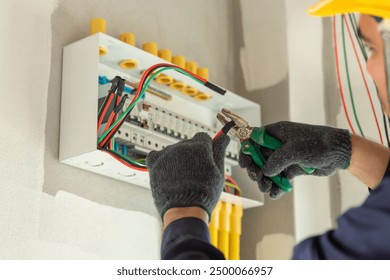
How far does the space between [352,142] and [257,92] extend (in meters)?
1.08

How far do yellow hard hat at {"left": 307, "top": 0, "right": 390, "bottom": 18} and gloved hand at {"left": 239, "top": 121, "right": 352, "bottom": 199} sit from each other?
34 cm

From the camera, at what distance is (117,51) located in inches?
78.2

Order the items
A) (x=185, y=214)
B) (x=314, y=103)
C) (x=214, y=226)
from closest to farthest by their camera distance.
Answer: (x=185, y=214) → (x=214, y=226) → (x=314, y=103)

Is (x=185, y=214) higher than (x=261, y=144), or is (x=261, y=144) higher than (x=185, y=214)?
(x=261, y=144)

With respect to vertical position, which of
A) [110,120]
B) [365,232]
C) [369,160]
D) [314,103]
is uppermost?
[314,103]

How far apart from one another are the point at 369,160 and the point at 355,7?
45 centimetres

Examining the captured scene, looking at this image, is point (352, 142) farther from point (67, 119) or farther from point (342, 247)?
point (67, 119)

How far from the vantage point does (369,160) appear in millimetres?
1486

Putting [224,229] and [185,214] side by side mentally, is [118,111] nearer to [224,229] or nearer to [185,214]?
[224,229]

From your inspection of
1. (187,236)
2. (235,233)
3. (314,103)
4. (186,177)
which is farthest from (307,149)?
(314,103)

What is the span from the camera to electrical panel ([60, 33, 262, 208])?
6.08ft

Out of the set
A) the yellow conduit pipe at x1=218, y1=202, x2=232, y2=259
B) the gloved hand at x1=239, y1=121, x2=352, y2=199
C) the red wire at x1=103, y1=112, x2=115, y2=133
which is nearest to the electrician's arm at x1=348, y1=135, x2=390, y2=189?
the gloved hand at x1=239, y1=121, x2=352, y2=199

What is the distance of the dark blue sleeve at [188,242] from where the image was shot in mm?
1072

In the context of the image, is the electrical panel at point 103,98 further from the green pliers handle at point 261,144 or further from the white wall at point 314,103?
the green pliers handle at point 261,144
